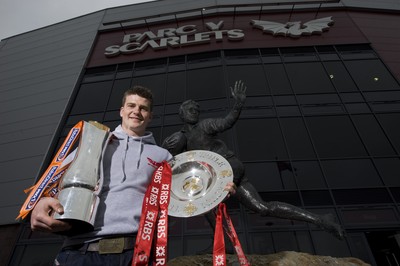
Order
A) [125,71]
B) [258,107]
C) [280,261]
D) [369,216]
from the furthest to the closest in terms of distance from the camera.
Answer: [125,71]
[258,107]
[369,216]
[280,261]

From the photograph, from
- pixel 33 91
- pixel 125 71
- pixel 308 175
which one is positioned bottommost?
pixel 308 175

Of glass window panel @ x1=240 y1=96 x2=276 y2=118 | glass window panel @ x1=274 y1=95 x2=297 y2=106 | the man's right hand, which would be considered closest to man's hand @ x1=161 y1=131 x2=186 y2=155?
the man's right hand

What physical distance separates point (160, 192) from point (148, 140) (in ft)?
1.51

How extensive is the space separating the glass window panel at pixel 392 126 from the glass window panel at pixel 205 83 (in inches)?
254

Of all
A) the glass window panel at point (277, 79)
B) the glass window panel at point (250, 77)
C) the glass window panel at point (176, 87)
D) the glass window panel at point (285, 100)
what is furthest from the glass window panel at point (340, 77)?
the glass window panel at point (176, 87)

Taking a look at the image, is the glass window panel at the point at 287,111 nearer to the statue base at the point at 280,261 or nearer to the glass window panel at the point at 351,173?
the glass window panel at the point at 351,173

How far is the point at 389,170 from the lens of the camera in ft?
27.4

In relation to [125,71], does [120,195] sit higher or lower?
lower

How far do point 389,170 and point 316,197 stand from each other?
9.68 feet

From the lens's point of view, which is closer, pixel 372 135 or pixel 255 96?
pixel 372 135

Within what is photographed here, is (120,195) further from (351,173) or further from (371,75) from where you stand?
(371,75)

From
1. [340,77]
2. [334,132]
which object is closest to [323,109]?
[334,132]

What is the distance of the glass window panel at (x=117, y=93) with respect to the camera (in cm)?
1134

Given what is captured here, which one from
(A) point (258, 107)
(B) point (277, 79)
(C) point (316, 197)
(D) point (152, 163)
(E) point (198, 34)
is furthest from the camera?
(E) point (198, 34)
